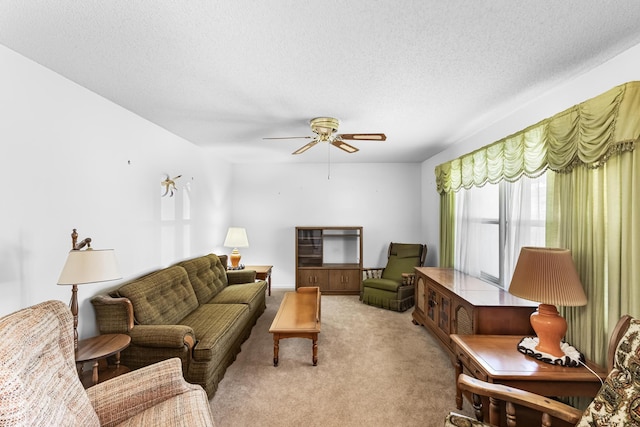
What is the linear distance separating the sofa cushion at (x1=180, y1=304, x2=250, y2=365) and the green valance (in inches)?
118

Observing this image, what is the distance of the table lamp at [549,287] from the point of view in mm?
1738

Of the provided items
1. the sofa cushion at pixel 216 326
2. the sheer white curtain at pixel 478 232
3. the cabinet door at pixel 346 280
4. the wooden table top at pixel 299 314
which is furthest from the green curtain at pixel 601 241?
the cabinet door at pixel 346 280

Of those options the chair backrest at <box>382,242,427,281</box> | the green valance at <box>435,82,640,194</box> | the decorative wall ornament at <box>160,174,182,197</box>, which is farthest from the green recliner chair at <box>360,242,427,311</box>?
the decorative wall ornament at <box>160,174,182,197</box>

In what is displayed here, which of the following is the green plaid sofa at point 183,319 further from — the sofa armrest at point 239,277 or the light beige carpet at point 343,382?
the sofa armrest at point 239,277

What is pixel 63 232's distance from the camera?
2.11m

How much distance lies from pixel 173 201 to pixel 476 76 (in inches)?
138

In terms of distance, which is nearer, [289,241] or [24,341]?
[24,341]

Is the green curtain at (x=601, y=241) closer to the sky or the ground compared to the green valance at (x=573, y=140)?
closer to the ground

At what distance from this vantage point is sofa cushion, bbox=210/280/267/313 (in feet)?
11.5

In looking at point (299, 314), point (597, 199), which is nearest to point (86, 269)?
point (299, 314)

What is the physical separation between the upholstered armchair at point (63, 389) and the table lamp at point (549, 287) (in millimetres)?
2038

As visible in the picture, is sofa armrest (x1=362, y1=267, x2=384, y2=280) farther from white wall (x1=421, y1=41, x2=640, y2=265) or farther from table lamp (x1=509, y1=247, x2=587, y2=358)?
table lamp (x1=509, y1=247, x2=587, y2=358)

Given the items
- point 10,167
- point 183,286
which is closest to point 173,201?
point 183,286

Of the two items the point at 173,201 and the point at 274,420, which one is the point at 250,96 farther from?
the point at 274,420
